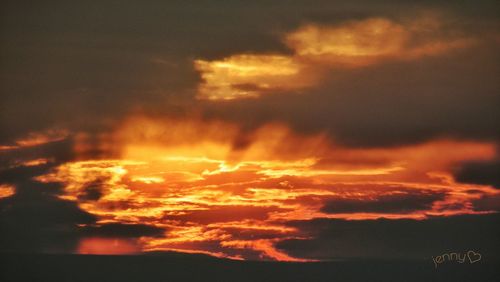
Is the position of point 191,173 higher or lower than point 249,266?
higher

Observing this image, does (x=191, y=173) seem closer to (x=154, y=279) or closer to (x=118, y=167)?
(x=118, y=167)

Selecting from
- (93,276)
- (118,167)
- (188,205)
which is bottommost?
(93,276)

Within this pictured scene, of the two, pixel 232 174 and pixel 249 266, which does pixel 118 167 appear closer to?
pixel 232 174

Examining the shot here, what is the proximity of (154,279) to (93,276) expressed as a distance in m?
0.75

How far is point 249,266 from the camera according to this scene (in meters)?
7.87

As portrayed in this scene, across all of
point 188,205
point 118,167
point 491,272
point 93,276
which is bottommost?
point 491,272

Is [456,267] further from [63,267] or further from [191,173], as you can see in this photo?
[63,267]

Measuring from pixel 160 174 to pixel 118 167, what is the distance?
50 cm

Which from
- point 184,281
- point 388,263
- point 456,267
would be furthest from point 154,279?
point 456,267

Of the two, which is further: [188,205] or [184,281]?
[184,281]

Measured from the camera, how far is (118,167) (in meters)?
7.66

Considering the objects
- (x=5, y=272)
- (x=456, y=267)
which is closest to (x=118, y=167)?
(x=5, y=272)

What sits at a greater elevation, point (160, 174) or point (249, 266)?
point (160, 174)

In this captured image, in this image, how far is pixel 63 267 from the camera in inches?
318
